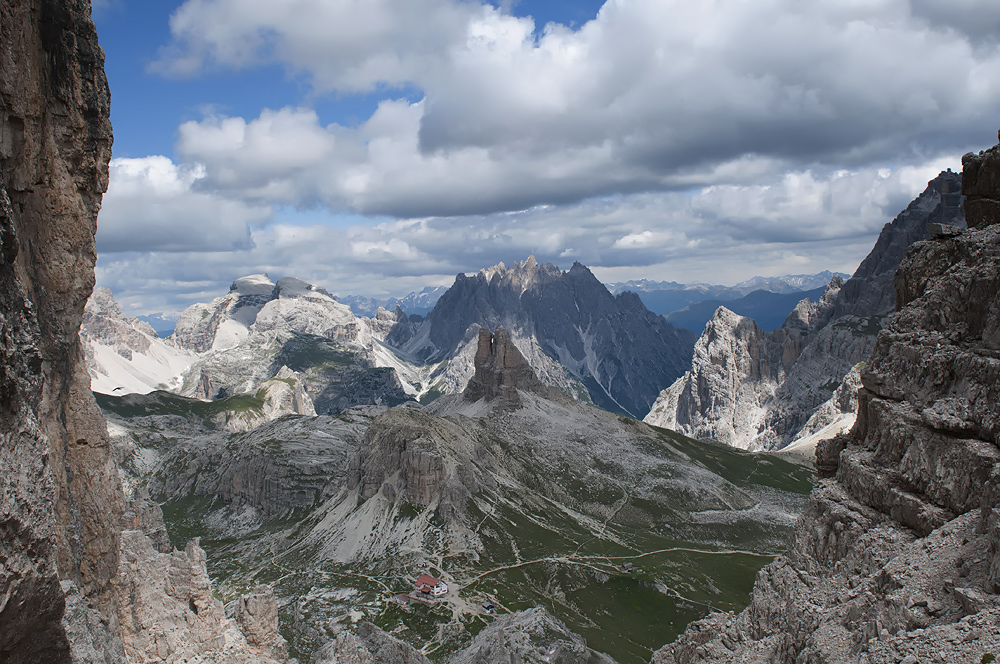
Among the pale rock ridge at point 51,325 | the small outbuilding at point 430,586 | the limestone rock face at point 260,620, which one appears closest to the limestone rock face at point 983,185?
the pale rock ridge at point 51,325

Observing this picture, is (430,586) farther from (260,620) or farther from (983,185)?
(983,185)

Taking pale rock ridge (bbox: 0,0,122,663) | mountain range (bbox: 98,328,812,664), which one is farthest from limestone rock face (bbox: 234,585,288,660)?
pale rock ridge (bbox: 0,0,122,663)

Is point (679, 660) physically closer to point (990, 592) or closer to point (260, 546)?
point (990, 592)

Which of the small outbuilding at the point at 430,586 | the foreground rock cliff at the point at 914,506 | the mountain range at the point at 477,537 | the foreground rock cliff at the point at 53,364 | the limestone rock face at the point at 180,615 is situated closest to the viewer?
the foreground rock cliff at the point at 53,364

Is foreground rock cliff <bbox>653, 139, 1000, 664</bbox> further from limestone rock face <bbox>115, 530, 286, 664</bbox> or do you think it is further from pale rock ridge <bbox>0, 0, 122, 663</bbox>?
limestone rock face <bbox>115, 530, 286, 664</bbox>

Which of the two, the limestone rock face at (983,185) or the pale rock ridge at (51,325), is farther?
the limestone rock face at (983,185)

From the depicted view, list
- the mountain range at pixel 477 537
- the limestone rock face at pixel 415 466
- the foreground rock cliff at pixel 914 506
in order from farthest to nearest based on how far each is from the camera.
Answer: the limestone rock face at pixel 415 466, the mountain range at pixel 477 537, the foreground rock cliff at pixel 914 506

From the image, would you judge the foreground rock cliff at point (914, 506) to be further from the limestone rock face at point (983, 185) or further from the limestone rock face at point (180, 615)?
the limestone rock face at point (180, 615)
